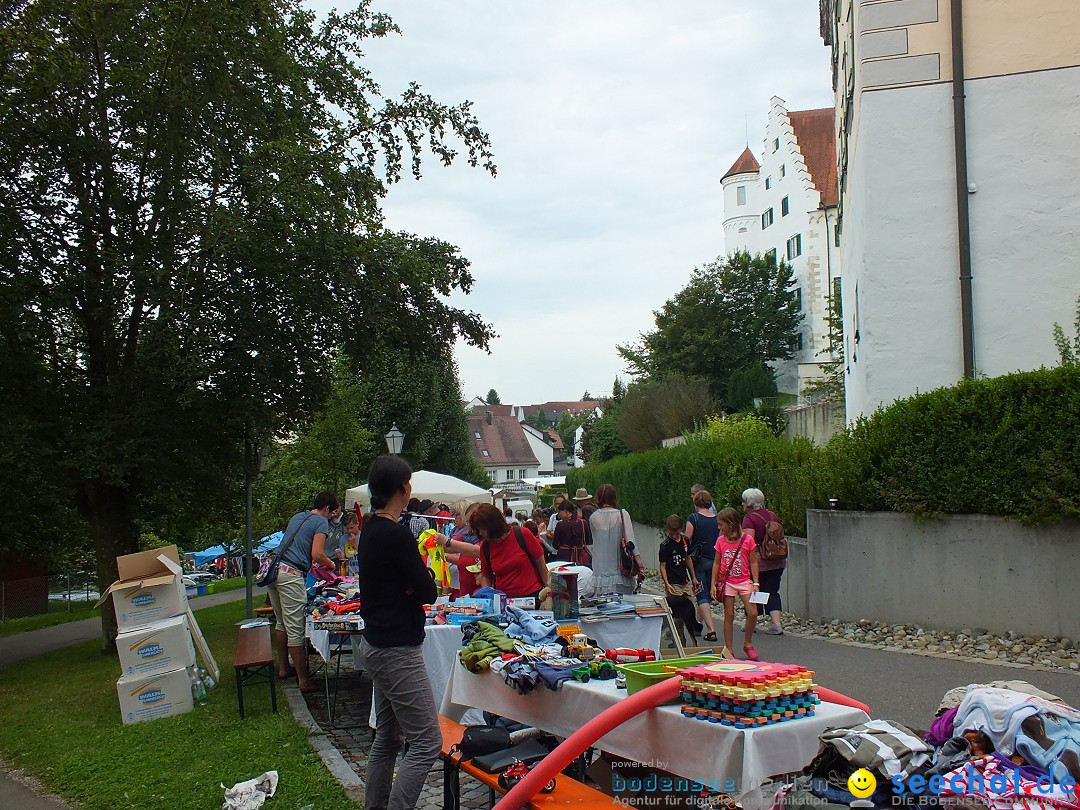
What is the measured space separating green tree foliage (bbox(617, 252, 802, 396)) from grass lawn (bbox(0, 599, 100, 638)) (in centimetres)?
3136

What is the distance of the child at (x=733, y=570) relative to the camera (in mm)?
9891

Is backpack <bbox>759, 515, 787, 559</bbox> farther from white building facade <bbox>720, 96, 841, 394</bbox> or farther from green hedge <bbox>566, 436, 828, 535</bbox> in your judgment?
white building facade <bbox>720, 96, 841, 394</bbox>

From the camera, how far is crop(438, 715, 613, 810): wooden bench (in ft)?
14.8

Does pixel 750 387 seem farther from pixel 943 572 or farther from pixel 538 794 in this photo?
pixel 538 794

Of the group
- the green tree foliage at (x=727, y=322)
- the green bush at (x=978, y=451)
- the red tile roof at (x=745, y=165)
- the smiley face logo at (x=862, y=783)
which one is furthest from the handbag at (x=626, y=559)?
the red tile roof at (x=745, y=165)

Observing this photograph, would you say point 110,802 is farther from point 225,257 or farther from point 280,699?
point 225,257

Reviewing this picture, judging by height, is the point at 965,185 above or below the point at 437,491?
above

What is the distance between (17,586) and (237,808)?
23972 millimetres

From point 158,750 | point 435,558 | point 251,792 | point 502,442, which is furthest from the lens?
point 502,442

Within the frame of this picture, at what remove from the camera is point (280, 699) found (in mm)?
9273

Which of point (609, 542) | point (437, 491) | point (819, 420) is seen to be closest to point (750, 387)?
point (819, 420)

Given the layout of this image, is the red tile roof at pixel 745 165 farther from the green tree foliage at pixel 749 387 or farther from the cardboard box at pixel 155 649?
the cardboard box at pixel 155 649

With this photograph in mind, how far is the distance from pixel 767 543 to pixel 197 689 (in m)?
6.74

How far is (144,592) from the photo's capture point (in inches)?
371
